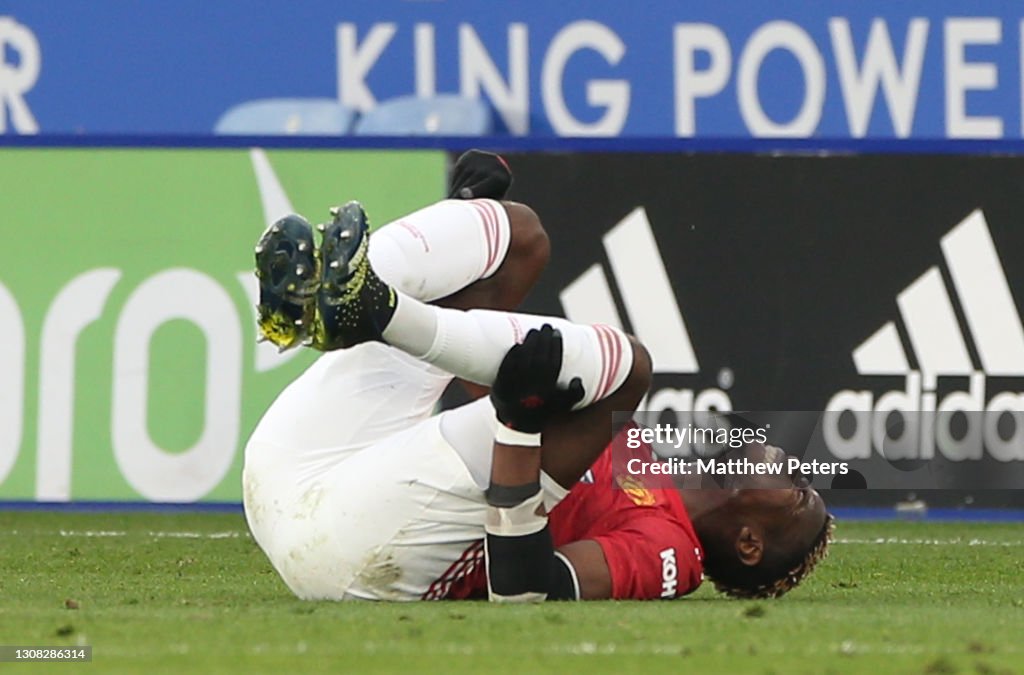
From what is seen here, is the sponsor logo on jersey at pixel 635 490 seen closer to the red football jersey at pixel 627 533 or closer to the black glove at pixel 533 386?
the red football jersey at pixel 627 533

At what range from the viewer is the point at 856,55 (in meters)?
13.5

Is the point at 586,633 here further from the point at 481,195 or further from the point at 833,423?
the point at 833,423

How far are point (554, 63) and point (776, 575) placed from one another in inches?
330

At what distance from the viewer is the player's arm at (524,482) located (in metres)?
4.99

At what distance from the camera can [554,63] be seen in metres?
13.7

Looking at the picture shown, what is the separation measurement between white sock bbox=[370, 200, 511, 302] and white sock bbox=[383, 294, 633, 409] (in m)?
0.31

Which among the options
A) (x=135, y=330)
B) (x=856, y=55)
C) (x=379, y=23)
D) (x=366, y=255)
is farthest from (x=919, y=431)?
(x=379, y=23)

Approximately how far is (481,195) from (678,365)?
10.3ft

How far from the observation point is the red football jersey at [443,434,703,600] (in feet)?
17.9

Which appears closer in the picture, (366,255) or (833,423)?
(366,255)

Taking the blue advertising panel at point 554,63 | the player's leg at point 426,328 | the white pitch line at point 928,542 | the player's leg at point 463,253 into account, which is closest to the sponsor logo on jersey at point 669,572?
the player's leg at point 426,328
